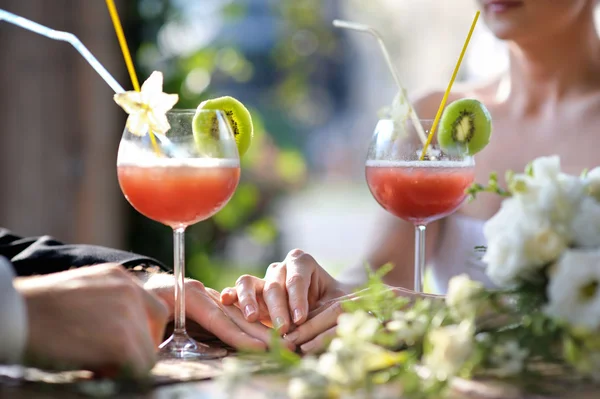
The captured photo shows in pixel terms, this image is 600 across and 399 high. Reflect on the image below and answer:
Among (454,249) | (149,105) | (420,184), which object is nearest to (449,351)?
(149,105)

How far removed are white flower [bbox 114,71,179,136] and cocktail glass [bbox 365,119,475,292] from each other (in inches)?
20.5

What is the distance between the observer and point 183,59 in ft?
14.0

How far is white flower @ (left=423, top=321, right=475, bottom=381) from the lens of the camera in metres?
0.94

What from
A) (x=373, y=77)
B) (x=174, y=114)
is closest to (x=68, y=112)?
(x=174, y=114)

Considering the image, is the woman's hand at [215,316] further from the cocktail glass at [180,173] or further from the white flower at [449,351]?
the white flower at [449,351]

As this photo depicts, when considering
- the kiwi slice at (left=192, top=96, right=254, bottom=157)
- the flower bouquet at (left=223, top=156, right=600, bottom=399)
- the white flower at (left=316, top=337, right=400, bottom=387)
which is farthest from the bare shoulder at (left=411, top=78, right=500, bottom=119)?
the white flower at (left=316, top=337, right=400, bottom=387)

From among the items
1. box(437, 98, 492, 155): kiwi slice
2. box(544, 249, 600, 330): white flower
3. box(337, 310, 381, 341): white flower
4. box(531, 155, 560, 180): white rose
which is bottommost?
box(337, 310, 381, 341): white flower

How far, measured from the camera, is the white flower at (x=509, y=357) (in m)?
0.97

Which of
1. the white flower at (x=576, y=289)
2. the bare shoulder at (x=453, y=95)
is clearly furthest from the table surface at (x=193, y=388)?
the bare shoulder at (x=453, y=95)

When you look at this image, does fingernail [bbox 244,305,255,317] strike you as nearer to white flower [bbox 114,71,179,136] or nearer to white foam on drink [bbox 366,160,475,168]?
white flower [bbox 114,71,179,136]

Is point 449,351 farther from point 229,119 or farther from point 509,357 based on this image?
point 229,119

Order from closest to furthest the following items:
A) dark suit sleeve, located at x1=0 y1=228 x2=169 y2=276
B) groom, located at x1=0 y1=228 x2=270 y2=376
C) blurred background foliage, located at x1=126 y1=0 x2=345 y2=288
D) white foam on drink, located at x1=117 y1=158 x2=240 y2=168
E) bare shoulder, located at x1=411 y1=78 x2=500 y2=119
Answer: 1. groom, located at x1=0 y1=228 x2=270 y2=376
2. white foam on drink, located at x1=117 y1=158 x2=240 y2=168
3. dark suit sleeve, located at x1=0 y1=228 x2=169 y2=276
4. bare shoulder, located at x1=411 y1=78 x2=500 y2=119
5. blurred background foliage, located at x1=126 y1=0 x2=345 y2=288

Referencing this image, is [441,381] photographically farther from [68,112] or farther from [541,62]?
[68,112]

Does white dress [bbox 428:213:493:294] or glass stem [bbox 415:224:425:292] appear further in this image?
white dress [bbox 428:213:493:294]
